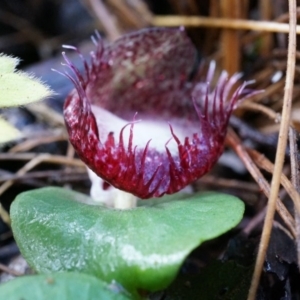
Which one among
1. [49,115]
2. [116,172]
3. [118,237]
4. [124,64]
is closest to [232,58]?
[124,64]

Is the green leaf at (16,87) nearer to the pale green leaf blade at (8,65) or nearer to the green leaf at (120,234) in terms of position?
the pale green leaf blade at (8,65)

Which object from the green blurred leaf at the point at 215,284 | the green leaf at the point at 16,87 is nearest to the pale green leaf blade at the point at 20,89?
the green leaf at the point at 16,87

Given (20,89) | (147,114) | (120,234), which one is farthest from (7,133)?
(147,114)

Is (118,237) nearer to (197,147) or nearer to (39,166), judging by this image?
(197,147)

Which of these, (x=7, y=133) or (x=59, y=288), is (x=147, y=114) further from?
(x=59, y=288)

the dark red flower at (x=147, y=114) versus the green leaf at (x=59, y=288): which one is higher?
the dark red flower at (x=147, y=114)
